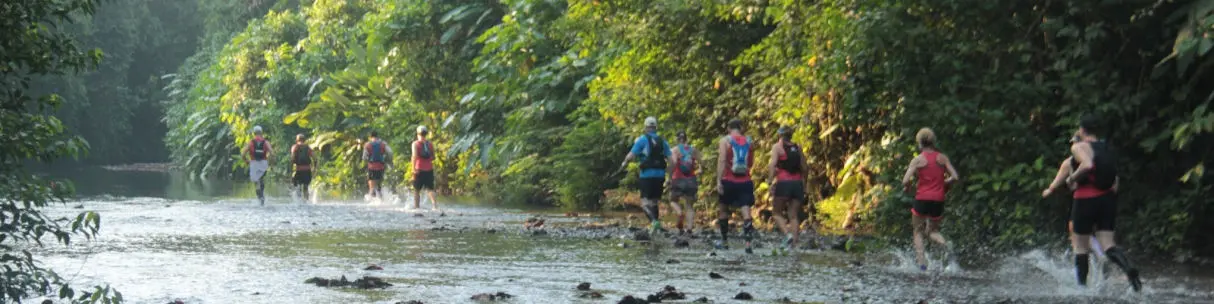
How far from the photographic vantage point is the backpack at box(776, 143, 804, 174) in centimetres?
1706

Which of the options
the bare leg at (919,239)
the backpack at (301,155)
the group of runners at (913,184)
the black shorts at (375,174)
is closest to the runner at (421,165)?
the black shorts at (375,174)

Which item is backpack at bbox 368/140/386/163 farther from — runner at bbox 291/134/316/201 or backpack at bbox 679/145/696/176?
backpack at bbox 679/145/696/176

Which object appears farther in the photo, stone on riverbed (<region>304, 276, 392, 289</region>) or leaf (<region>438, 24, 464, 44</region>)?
leaf (<region>438, 24, 464, 44</region>)

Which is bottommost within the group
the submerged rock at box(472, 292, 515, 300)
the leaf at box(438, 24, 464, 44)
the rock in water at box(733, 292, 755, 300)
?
the rock in water at box(733, 292, 755, 300)

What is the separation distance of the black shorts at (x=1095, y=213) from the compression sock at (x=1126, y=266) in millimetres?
212

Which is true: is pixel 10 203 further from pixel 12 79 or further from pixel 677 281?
pixel 677 281

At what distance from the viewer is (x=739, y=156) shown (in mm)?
17969

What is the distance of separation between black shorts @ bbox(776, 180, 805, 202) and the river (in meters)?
0.64

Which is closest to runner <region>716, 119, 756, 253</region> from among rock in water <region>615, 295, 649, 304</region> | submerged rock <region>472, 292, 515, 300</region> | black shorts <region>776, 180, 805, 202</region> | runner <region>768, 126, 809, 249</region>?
runner <region>768, 126, 809, 249</region>

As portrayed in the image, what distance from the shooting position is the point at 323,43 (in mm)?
44125

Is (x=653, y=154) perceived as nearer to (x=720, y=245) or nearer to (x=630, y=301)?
(x=720, y=245)

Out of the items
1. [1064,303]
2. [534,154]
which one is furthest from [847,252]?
[534,154]

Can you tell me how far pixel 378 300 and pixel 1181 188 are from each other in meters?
7.44

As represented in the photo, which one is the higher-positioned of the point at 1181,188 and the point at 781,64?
the point at 781,64
